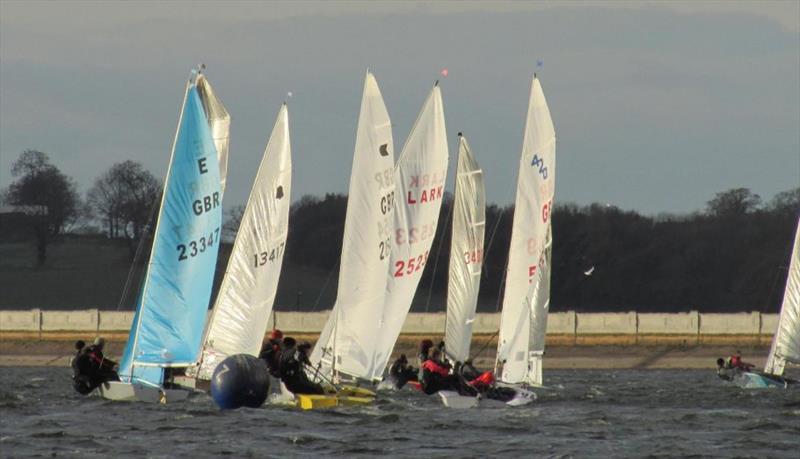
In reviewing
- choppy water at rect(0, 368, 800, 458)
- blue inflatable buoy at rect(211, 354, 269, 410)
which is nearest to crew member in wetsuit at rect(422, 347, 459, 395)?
choppy water at rect(0, 368, 800, 458)

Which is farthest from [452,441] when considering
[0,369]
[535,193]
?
[0,369]

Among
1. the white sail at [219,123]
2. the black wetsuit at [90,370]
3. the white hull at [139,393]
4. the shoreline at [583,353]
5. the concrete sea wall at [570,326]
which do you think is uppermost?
the white sail at [219,123]

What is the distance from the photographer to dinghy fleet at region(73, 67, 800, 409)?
36062mm

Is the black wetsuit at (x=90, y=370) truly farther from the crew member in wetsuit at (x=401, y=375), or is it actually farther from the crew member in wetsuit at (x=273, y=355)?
the crew member in wetsuit at (x=401, y=375)

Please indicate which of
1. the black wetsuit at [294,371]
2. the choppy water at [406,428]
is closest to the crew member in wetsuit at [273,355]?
the black wetsuit at [294,371]

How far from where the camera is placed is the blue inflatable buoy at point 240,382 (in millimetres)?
33469

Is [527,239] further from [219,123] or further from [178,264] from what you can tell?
[178,264]

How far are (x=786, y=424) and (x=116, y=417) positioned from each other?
12272 mm

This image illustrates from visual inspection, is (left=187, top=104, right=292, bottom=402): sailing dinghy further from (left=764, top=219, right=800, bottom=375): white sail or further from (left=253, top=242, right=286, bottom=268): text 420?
(left=764, top=219, right=800, bottom=375): white sail

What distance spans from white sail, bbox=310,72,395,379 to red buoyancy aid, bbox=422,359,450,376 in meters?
2.09

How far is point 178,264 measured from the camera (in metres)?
36.1

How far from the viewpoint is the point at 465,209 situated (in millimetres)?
45875

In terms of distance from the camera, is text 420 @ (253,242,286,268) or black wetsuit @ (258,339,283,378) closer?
black wetsuit @ (258,339,283,378)

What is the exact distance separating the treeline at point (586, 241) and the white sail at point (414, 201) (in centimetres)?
5643
